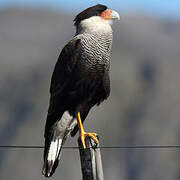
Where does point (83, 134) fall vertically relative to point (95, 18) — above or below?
below

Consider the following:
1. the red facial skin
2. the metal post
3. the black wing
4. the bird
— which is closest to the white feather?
the bird

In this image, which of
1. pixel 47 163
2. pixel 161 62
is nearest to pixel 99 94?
pixel 47 163

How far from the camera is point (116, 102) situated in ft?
171

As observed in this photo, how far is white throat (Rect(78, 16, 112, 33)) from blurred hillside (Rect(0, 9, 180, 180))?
33261 mm

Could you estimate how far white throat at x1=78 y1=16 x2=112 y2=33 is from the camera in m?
6.66

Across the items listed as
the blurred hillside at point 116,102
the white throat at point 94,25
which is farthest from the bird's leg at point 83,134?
the blurred hillside at point 116,102

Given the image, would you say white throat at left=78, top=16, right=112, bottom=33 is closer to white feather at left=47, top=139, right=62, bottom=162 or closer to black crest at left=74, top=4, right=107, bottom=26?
black crest at left=74, top=4, right=107, bottom=26

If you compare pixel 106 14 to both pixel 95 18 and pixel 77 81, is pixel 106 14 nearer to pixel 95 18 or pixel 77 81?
pixel 95 18

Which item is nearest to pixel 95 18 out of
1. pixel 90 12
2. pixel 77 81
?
pixel 90 12

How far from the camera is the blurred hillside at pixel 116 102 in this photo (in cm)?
4556

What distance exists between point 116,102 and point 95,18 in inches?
1785

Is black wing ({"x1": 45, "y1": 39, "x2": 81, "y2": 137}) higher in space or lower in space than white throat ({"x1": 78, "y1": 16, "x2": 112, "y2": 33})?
lower

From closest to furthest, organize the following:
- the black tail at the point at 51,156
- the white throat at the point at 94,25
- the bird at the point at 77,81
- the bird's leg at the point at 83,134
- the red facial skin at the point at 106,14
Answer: the bird's leg at the point at 83,134
the black tail at the point at 51,156
the bird at the point at 77,81
the white throat at the point at 94,25
the red facial skin at the point at 106,14

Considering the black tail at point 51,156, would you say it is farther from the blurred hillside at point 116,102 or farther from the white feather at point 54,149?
the blurred hillside at point 116,102
